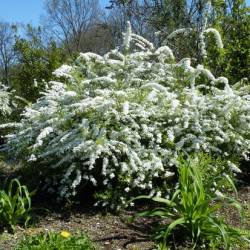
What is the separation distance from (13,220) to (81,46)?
91.4 feet

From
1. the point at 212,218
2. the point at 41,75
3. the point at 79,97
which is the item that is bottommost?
the point at 212,218

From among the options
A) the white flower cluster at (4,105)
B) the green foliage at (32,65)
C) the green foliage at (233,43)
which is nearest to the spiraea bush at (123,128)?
the green foliage at (233,43)

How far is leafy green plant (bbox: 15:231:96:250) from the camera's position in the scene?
4.09 meters

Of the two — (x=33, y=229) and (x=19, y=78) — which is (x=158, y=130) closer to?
(x=33, y=229)

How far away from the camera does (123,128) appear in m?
A: 5.63

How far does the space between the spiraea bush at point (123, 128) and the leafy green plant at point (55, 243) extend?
1028mm

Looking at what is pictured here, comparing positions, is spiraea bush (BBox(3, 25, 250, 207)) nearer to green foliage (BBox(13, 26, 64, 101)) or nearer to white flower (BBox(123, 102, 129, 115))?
white flower (BBox(123, 102, 129, 115))

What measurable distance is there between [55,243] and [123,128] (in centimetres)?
183

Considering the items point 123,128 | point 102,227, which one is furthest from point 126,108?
point 102,227

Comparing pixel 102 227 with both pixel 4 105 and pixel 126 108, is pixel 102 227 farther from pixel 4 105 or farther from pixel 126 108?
pixel 4 105

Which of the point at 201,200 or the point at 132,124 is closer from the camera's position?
the point at 201,200

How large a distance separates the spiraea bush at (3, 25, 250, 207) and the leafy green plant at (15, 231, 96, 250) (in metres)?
1.03

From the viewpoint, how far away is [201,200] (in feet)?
14.8

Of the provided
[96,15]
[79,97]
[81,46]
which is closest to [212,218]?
[79,97]
